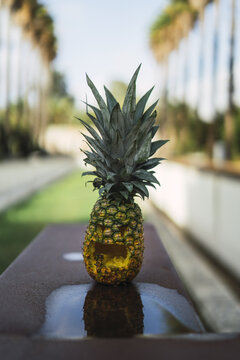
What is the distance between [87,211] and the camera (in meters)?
11.4

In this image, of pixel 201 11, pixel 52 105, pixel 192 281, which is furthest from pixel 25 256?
pixel 52 105

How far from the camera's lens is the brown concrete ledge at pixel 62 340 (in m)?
1.54

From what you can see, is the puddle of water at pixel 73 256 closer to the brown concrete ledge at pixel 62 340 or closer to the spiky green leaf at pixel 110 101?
the brown concrete ledge at pixel 62 340

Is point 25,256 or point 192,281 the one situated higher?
point 25,256

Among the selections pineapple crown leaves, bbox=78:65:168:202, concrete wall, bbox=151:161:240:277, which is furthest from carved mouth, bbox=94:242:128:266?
concrete wall, bbox=151:161:240:277

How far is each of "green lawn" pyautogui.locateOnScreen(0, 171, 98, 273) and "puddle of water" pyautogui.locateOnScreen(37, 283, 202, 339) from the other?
3.46m

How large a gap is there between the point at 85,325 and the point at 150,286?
2.00 ft

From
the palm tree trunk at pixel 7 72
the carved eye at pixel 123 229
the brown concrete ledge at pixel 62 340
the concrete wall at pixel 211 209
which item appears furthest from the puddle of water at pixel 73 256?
the palm tree trunk at pixel 7 72

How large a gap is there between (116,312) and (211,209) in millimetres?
4974

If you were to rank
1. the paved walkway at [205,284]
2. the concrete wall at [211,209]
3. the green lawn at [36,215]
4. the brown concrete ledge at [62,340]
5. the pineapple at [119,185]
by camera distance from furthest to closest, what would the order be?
the green lawn at [36,215] < the concrete wall at [211,209] < the paved walkway at [205,284] < the pineapple at [119,185] < the brown concrete ledge at [62,340]

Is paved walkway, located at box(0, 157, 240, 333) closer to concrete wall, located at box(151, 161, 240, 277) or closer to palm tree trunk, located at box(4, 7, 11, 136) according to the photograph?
concrete wall, located at box(151, 161, 240, 277)

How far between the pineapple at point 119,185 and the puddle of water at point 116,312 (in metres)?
0.12

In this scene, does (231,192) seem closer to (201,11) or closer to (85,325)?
(85,325)

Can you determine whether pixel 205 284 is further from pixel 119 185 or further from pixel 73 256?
pixel 119 185
